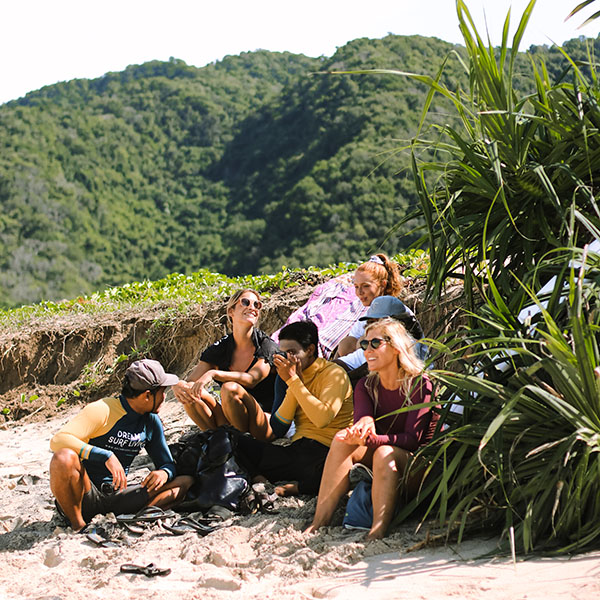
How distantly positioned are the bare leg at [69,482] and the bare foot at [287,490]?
103 cm

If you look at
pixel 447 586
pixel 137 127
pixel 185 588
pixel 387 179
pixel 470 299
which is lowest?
pixel 185 588

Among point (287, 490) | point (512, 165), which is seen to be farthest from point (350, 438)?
point (512, 165)

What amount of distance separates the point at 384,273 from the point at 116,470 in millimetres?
2206

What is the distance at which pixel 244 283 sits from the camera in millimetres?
8453

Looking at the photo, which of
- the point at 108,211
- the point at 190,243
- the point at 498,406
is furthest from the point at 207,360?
the point at 108,211

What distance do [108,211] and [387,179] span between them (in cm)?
1583

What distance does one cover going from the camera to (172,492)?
13.7 feet

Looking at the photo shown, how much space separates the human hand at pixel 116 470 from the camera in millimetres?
3938

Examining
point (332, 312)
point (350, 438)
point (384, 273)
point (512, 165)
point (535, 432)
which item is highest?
point (512, 165)

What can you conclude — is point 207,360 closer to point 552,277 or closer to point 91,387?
point 552,277

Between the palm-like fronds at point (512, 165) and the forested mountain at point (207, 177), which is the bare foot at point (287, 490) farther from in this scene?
the forested mountain at point (207, 177)

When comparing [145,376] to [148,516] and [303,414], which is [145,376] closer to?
[148,516]

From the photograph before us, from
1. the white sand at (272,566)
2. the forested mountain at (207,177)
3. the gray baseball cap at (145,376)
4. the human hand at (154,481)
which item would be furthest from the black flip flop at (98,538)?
the forested mountain at (207,177)

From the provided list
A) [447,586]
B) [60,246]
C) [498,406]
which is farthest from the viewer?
[60,246]
